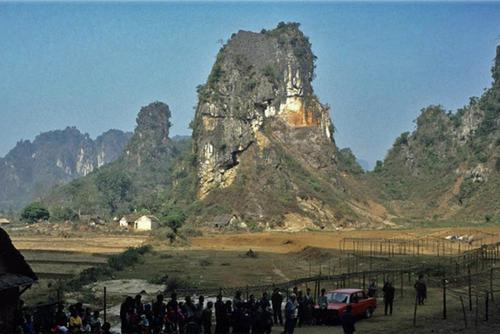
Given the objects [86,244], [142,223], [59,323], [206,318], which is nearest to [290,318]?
[206,318]

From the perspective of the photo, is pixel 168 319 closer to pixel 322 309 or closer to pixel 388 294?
pixel 322 309

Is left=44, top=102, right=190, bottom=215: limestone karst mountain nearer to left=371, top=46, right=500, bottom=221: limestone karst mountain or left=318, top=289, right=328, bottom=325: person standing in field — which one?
left=371, top=46, right=500, bottom=221: limestone karst mountain

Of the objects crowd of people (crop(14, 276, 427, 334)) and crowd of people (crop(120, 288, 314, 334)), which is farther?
crowd of people (crop(120, 288, 314, 334))

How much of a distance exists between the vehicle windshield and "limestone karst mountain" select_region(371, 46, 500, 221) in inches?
2842

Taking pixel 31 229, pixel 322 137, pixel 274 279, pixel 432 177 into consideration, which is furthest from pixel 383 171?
pixel 274 279

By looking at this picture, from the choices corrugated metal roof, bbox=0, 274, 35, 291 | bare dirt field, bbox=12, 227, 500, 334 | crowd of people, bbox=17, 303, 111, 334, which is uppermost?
corrugated metal roof, bbox=0, 274, 35, 291

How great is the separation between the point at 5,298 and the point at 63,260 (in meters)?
40.7

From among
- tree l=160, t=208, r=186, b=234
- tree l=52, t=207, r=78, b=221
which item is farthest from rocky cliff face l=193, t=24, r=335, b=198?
tree l=52, t=207, r=78, b=221

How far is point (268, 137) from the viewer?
4272 inches

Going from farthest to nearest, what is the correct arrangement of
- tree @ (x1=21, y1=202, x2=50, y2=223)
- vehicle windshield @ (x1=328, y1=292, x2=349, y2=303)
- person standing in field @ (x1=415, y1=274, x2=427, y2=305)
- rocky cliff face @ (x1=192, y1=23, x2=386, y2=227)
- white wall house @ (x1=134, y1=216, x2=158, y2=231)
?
tree @ (x1=21, y1=202, x2=50, y2=223), white wall house @ (x1=134, y1=216, x2=158, y2=231), rocky cliff face @ (x1=192, y1=23, x2=386, y2=227), person standing in field @ (x1=415, y1=274, x2=427, y2=305), vehicle windshield @ (x1=328, y1=292, x2=349, y2=303)

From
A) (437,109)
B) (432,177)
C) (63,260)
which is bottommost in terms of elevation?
(63,260)

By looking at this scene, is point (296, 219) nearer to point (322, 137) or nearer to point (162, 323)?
point (322, 137)

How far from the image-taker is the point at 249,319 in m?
19.8

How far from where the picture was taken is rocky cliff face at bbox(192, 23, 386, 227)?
321ft
